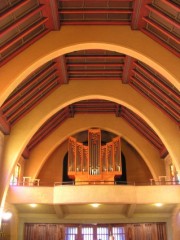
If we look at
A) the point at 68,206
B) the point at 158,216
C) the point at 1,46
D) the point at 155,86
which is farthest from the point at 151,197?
the point at 1,46

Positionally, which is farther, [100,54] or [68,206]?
[68,206]

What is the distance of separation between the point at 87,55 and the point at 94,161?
26.1 ft

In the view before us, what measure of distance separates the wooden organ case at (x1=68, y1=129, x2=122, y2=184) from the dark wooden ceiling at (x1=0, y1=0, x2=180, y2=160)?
7.44 feet

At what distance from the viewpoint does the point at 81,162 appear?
22.5 meters

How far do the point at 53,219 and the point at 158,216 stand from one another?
22.7 ft

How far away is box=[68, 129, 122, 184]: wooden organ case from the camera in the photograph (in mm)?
22047

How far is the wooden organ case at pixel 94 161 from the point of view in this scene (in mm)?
22047

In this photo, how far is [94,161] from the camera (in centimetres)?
2256

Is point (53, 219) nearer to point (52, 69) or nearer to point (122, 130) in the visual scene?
point (122, 130)

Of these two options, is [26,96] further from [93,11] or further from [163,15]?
[163,15]

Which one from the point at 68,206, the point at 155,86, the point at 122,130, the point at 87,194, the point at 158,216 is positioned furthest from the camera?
the point at 122,130

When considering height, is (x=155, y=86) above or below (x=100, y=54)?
below

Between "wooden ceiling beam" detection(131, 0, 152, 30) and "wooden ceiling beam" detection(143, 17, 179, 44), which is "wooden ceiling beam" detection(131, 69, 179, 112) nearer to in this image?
"wooden ceiling beam" detection(131, 0, 152, 30)

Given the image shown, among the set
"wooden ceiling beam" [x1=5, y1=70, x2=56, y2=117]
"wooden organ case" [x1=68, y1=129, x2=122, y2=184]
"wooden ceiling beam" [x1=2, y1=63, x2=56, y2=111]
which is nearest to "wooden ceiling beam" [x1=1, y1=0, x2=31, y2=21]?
"wooden ceiling beam" [x1=2, y1=63, x2=56, y2=111]
